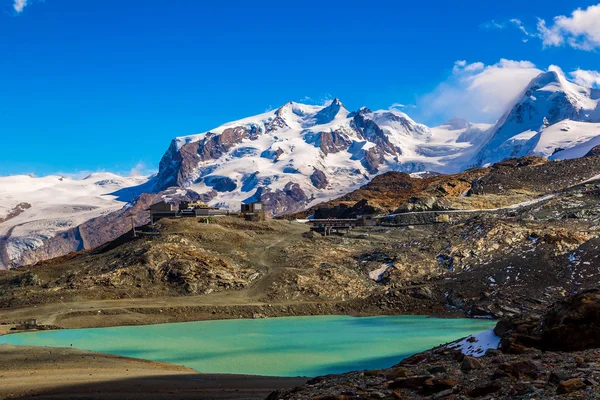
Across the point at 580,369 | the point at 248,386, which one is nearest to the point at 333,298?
the point at 248,386

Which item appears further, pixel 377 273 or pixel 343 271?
pixel 377 273

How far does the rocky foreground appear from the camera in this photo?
19344mm

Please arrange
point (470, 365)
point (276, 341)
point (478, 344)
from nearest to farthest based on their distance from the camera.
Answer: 1. point (470, 365)
2. point (478, 344)
3. point (276, 341)

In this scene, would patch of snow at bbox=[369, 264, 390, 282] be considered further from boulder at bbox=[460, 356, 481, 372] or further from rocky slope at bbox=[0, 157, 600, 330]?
→ boulder at bbox=[460, 356, 481, 372]

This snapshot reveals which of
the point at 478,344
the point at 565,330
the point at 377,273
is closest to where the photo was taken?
the point at 565,330

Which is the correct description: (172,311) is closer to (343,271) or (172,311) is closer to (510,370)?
(343,271)

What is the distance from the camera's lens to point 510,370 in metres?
21.3

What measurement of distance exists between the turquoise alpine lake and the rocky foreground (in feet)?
54.9

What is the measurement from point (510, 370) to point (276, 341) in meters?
41.6

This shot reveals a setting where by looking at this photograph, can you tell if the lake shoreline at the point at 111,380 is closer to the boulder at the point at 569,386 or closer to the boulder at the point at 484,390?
the boulder at the point at 484,390

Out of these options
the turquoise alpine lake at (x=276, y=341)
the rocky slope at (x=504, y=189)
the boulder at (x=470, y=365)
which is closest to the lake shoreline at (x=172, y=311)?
the turquoise alpine lake at (x=276, y=341)

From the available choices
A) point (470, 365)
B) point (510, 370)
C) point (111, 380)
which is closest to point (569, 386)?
point (510, 370)

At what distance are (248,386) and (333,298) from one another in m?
51.9

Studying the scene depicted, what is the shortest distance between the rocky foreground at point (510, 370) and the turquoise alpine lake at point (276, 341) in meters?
16.7
